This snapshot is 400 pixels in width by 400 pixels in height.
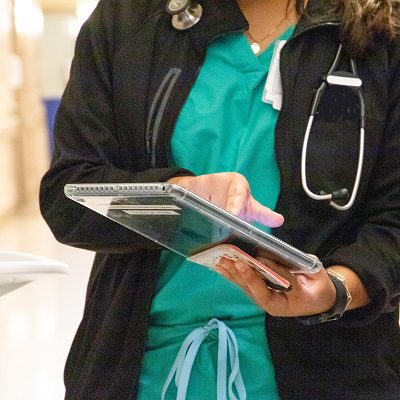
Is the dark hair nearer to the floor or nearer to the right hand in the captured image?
the right hand

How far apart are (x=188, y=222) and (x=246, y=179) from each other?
0.20 metres

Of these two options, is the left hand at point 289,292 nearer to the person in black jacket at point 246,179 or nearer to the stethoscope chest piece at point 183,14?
the person in black jacket at point 246,179

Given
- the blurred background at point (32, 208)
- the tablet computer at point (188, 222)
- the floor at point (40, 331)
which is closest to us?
the tablet computer at point (188, 222)

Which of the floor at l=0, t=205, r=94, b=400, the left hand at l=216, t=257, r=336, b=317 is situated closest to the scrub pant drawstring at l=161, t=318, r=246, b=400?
the left hand at l=216, t=257, r=336, b=317

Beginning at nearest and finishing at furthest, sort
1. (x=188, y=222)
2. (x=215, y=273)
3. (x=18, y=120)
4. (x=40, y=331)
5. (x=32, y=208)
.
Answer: (x=188, y=222), (x=215, y=273), (x=40, y=331), (x=32, y=208), (x=18, y=120)

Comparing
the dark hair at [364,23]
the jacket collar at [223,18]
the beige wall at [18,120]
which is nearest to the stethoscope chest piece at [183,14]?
the jacket collar at [223,18]

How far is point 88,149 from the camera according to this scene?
3.39 ft

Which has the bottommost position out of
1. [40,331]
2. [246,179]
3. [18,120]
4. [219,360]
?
[18,120]

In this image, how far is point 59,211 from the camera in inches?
40.2

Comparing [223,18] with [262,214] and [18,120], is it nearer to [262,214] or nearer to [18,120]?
[262,214]

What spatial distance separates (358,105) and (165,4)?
0.32 meters

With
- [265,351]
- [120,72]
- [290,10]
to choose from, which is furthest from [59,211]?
[290,10]

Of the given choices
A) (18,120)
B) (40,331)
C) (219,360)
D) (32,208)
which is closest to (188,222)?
(219,360)

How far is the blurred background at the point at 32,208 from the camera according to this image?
3010 mm
